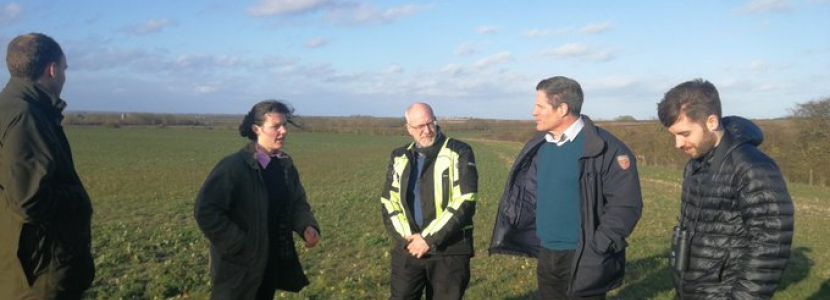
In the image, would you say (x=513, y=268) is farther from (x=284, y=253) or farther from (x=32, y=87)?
(x=32, y=87)

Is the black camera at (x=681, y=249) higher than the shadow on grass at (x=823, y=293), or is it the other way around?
the black camera at (x=681, y=249)

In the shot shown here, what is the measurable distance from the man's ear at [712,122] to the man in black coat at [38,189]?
3510 mm

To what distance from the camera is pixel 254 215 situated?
13.4 ft

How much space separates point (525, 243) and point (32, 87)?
3.44 meters

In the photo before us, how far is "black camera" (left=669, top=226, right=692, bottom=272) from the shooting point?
3.36 metres

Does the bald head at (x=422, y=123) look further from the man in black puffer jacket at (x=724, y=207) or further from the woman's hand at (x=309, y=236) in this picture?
the man in black puffer jacket at (x=724, y=207)

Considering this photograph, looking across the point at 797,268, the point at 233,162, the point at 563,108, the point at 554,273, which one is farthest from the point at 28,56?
the point at 797,268

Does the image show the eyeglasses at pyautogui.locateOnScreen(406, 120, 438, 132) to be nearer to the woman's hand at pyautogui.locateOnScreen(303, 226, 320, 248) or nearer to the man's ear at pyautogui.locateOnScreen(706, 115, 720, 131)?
the woman's hand at pyautogui.locateOnScreen(303, 226, 320, 248)

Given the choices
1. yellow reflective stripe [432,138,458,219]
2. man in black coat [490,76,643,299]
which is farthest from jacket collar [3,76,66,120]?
man in black coat [490,76,643,299]

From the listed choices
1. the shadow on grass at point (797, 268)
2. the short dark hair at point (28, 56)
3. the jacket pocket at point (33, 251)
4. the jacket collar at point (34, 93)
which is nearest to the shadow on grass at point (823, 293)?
the shadow on grass at point (797, 268)

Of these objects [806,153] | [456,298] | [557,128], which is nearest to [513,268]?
[456,298]

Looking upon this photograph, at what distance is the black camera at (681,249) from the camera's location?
3357 mm

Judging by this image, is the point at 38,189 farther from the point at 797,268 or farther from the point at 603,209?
the point at 797,268

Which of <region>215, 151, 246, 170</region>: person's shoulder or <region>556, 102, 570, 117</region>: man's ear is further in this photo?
<region>556, 102, 570, 117</region>: man's ear
